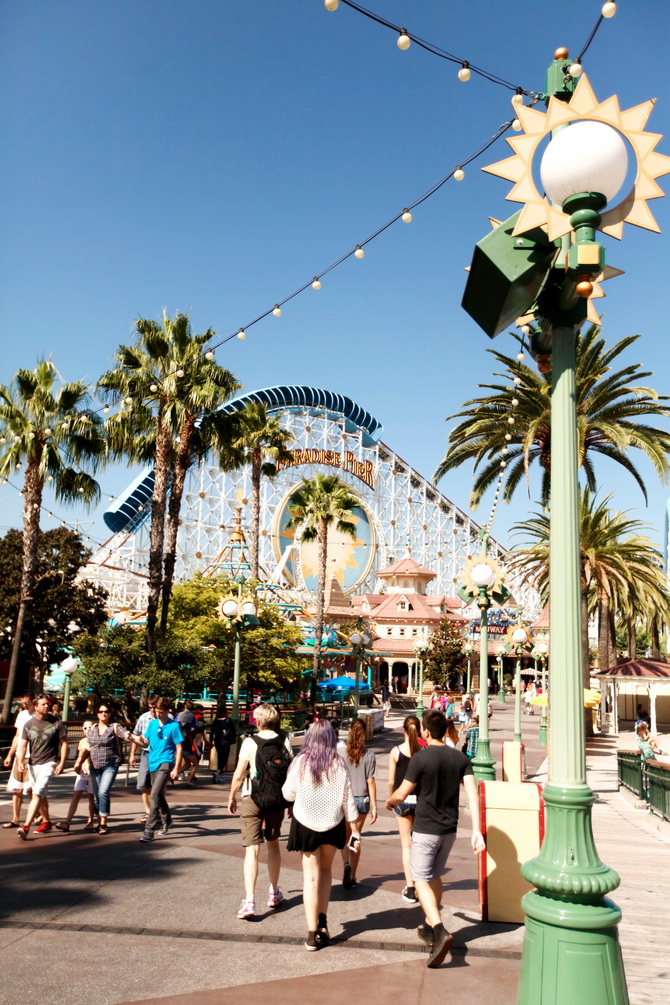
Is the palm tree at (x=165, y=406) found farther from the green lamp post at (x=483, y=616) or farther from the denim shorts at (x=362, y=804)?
the denim shorts at (x=362, y=804)

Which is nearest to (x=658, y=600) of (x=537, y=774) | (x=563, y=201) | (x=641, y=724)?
(x=641, y=724)

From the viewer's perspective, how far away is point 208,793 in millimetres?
13773

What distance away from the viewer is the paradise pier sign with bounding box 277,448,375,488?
221ft

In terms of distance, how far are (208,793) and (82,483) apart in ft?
34.3

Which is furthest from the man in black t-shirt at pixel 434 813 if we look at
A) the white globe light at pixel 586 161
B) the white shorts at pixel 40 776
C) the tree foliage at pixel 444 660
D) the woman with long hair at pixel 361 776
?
the tree foliage at pixel 444 660

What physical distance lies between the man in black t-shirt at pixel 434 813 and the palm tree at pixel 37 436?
49.7ft

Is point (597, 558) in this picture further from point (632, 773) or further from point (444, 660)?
point (444, 660)

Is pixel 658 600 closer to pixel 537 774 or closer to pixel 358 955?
pixel 537 774

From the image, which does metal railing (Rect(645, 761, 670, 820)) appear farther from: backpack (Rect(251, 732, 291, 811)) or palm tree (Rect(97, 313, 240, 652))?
palm tree (Rect(97, 313, 240, 652))

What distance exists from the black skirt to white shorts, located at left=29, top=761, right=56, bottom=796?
15.7 ft

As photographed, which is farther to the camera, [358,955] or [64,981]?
[358,955]

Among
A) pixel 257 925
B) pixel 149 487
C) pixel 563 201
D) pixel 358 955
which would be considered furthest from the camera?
pixel 149 487

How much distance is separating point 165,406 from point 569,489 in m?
17.6

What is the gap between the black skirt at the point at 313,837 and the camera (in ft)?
18.7
